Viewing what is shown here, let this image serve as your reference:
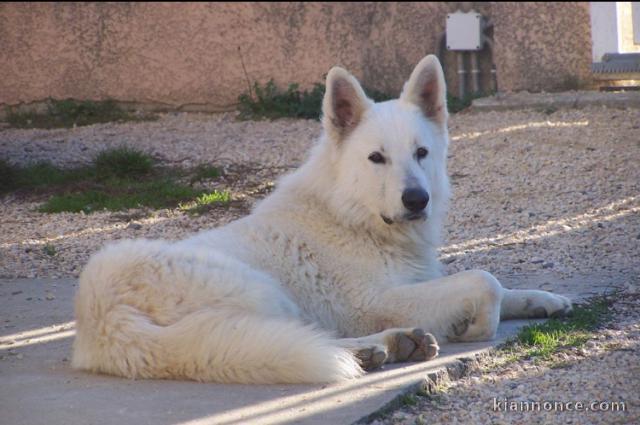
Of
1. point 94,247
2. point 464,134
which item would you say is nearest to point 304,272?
point 94,247

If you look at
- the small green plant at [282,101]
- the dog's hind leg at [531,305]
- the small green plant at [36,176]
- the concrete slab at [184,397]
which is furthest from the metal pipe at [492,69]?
the concrete slab at [184,397]

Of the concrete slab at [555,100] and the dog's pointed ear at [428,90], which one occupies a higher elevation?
the dog's pointed ear at [428,90]

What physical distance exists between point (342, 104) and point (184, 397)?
2105 millimetres

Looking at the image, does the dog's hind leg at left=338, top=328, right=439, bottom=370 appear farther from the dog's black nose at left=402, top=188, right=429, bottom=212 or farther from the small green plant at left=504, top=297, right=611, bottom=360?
the dog's black nose at left=402, top=188, right=429, bottom=212

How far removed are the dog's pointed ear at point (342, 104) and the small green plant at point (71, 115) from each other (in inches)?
270

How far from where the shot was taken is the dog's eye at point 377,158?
5.27m

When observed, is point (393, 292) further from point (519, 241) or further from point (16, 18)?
point (16, 18)

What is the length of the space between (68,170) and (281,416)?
6.82m

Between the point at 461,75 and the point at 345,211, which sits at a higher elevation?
the point at 461,75

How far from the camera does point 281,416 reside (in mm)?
Result: 3752

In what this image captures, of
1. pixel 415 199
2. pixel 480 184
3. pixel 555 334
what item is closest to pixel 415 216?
pixel 415 199

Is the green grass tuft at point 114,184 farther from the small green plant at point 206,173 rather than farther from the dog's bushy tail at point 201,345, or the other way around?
the dog's bushy tail at point 201,345

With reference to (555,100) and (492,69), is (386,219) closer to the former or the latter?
(555,100)

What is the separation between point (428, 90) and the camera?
220 inches
